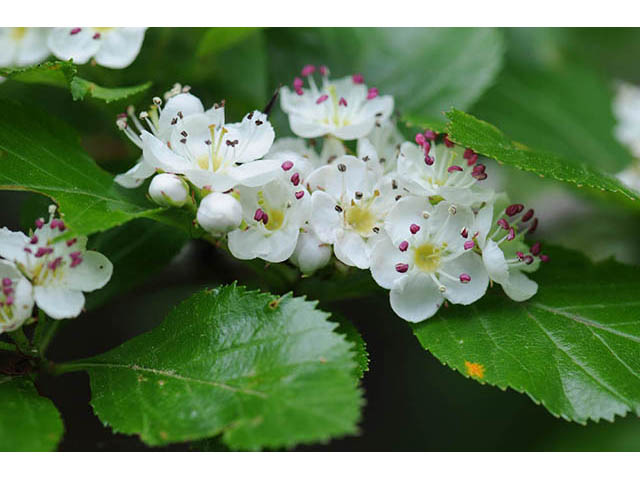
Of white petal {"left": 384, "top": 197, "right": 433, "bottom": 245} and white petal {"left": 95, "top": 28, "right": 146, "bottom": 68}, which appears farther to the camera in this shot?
white petal {"left": 95, "top": 28, "right": 146, "bottom": 68}

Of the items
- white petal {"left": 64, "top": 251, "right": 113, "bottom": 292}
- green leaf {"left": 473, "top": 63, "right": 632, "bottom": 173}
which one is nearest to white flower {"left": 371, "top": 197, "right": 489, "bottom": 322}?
white petal {"left": 64, "top": 251, "right": 113, "bottom": 292}

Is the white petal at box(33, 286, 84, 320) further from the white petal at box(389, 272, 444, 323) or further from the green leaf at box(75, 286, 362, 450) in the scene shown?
the white petal at box(389, 272, 444, 323)

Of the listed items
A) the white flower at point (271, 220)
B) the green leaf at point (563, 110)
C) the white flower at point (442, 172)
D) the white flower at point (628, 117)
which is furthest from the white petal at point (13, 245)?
the white flower at point (628, 117)

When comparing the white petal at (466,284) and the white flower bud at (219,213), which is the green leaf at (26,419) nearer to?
the white flower bud at (219,213)

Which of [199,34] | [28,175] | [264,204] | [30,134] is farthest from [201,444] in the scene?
[199,34]
